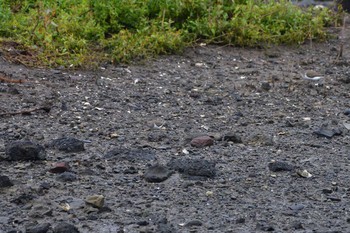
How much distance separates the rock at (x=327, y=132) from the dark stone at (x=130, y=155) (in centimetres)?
97

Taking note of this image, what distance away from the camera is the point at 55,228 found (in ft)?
10.6

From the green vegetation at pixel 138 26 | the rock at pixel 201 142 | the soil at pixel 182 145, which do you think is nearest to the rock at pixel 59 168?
the soil at pixel 182 145

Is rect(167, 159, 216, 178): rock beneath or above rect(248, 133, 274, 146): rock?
above

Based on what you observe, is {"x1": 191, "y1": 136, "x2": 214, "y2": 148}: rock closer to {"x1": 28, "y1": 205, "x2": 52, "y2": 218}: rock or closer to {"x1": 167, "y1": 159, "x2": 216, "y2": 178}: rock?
{"x1": 167, "y1": 159, "x2": 216, "y2": 178}: rock

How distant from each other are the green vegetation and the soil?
4.8 inches

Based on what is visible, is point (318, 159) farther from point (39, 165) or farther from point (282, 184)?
point (39, 165)

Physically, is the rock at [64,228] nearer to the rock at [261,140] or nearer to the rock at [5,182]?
the rock at [5,182]

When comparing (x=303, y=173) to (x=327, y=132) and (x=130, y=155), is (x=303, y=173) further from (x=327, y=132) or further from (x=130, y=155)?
(x=130, y=155)

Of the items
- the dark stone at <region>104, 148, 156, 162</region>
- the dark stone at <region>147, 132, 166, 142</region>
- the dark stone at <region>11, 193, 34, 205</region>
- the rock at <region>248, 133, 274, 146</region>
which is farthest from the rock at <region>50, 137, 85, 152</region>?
the rock at <region>248, 133, 274, 146</region>

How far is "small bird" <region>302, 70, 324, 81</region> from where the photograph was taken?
5.62 m

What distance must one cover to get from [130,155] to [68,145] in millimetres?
307

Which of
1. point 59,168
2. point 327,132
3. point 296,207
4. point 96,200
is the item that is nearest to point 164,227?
point 96,200

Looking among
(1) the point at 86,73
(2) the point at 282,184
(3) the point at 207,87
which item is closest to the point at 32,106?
(1) the point at 86,73

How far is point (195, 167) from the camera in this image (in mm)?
3928
